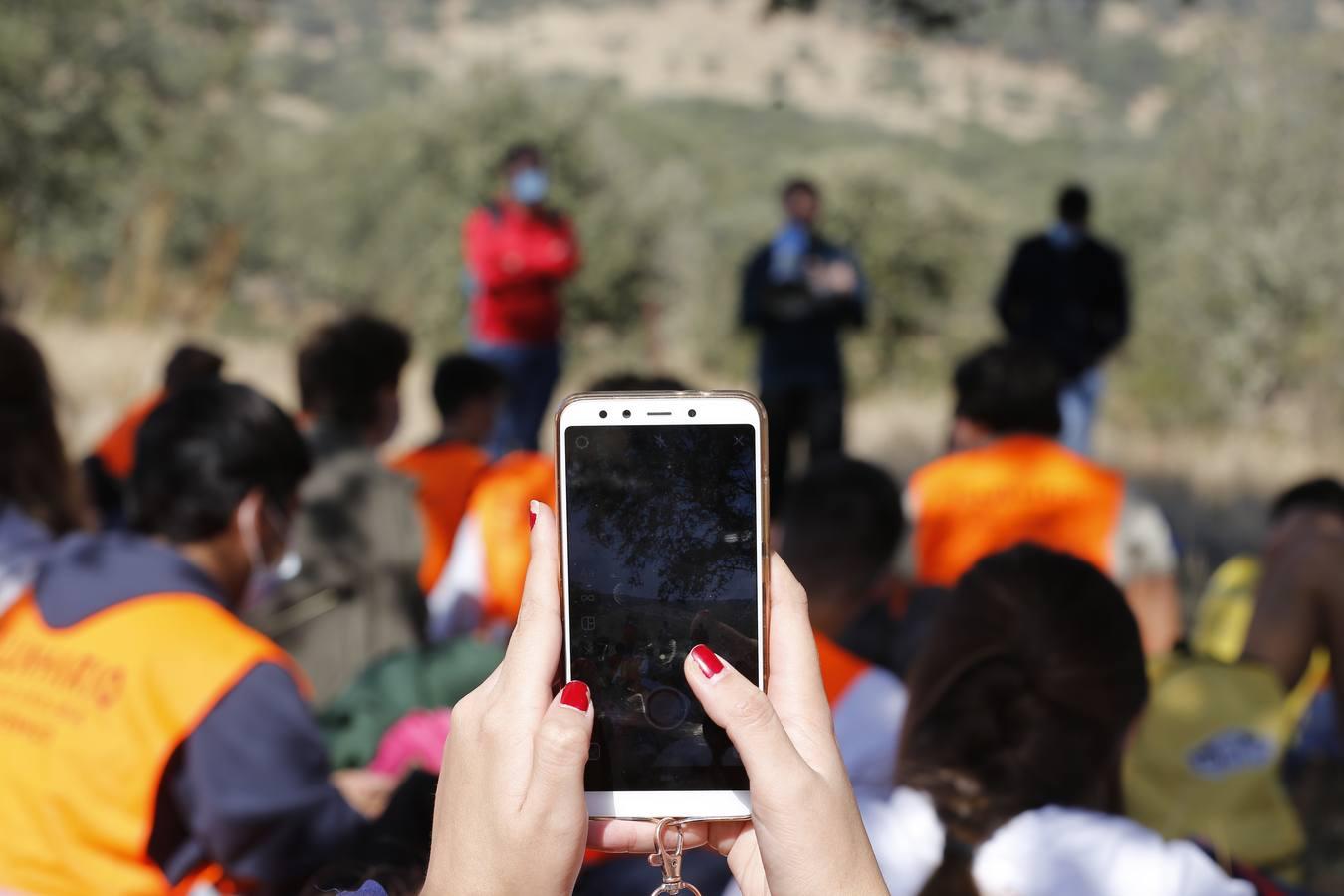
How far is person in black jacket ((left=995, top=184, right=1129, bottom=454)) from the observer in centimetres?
784

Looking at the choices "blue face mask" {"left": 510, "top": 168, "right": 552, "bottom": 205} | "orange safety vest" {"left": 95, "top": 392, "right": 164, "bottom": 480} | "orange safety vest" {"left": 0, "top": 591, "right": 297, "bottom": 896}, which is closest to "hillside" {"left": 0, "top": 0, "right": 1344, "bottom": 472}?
"blue face mask" {"left": 510, "top": 168, "right": 552, "bottom": 205}

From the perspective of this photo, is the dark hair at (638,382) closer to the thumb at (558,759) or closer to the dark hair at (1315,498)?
the dark hair at (1315,498)

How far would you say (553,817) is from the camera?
3.31 ft

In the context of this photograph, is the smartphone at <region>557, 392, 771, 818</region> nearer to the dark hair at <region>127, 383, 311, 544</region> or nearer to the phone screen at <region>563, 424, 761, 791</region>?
the phone screen at <region>563, 424, 761, 791</region>

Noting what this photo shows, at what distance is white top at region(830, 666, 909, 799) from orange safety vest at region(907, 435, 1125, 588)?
127cm

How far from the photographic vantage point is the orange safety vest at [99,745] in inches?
80.1

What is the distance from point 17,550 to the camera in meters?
2.88

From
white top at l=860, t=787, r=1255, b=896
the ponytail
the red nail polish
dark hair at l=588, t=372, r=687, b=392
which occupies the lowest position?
the ponytail

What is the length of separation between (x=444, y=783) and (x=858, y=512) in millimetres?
2498

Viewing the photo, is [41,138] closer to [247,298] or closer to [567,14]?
[247,298]

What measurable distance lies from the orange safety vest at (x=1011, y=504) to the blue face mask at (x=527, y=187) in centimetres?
415

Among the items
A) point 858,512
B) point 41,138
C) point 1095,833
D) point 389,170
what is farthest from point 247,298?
point 1095,833

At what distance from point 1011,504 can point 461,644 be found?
1.72 m

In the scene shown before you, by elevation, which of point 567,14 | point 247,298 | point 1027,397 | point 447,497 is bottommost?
point 247,298
